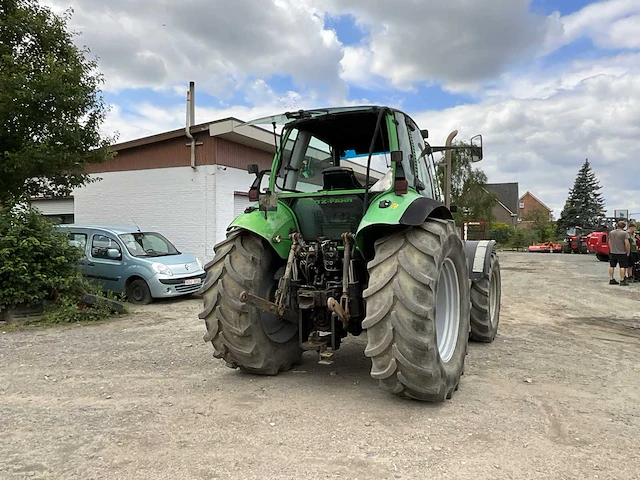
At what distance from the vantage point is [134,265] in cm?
1047

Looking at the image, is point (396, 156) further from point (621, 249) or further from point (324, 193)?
point (621, 249)

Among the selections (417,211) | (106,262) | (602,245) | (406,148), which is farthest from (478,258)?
(602,245)

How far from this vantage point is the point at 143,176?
14.2m

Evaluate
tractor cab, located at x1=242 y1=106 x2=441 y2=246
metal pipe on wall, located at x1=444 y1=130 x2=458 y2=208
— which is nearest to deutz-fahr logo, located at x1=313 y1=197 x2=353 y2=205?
tractor cab, located at x1=242 y1=106 x2=441 y2=246

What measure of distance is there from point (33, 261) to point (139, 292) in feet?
8.20

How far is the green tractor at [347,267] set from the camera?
150 inches

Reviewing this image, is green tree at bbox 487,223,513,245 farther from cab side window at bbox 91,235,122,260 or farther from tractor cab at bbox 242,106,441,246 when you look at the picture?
tractor cab at bbox 242,106,441,246

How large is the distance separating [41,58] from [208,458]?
951 cm

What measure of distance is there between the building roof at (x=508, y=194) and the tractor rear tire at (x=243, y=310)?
231ft

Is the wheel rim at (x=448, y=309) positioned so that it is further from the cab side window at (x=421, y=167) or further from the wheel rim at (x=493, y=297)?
the wheel rim at (x=493, y=297)

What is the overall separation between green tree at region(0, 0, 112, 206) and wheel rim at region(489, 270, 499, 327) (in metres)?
7.76

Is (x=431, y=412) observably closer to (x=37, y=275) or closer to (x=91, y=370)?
(x=91, y=370)

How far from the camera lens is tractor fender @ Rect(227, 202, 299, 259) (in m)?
4.62

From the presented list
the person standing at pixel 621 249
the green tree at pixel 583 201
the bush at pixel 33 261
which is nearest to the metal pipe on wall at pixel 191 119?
the bush at pixel 33 261
